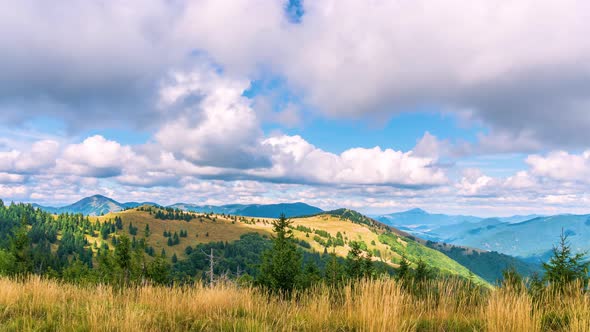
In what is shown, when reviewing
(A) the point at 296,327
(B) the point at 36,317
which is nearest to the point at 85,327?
(B) the point at 36,317

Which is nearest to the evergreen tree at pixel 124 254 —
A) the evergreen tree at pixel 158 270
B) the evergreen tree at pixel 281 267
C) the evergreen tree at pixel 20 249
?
the evergreen tree at pixel 158 270

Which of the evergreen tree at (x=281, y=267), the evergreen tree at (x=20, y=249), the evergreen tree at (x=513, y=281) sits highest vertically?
the evergreen tree at (x=513, y=281)

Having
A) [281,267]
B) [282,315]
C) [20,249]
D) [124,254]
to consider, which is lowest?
[20,249]

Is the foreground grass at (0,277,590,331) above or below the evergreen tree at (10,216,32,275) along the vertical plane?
above

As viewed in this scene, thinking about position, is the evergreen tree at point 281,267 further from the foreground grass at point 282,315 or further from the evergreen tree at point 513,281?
the foreground grass at point 282,315

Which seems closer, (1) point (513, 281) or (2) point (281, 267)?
(1) point (513, 281)

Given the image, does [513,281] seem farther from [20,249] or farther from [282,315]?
[20,249]

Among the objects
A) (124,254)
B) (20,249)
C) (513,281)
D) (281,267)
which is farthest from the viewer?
(20,249)

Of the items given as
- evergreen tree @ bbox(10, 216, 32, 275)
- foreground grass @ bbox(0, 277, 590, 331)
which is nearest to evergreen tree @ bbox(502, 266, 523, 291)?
foreground grass @ bbox(0, 277, 590, 331)

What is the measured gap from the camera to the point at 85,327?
580cm

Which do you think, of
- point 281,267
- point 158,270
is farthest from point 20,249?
point 281,267

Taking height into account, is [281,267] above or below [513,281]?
below

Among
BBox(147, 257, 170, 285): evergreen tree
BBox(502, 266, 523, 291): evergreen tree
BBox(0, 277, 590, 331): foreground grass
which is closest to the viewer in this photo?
BBox(0, 277, 590, 331): foreground grass

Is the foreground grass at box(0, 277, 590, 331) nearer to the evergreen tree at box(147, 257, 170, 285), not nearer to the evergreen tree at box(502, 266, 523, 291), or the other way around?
the evergreen tree at box(502, 266, 523, 291)
